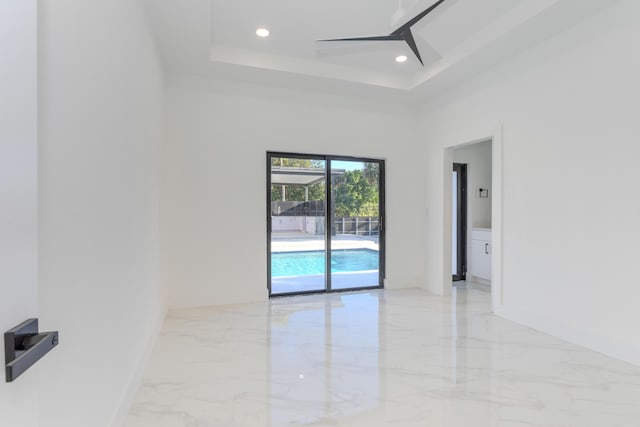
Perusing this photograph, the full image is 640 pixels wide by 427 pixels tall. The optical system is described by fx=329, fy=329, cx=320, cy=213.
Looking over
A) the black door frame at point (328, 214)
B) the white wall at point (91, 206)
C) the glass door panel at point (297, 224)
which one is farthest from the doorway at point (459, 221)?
the white wall at point (91, 206)

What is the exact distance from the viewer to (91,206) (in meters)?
1.50

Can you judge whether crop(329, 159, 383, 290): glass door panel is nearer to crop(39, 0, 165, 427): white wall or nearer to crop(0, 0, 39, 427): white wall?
crop(39, 0, 165, 427): white wall

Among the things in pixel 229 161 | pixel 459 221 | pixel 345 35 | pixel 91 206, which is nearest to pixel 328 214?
pixel 229 161

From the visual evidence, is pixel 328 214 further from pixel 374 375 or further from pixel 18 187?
pixel 18 187

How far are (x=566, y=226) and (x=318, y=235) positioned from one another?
9.66 feet

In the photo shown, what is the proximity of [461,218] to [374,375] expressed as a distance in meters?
4.02

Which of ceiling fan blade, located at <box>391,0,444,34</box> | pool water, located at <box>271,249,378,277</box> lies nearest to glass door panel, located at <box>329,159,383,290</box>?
pool water, located at <box>271,249,378,277</box>

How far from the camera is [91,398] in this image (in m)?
1.49

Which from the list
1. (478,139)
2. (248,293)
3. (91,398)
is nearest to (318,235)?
(248,293)

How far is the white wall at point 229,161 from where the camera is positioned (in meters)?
4.07

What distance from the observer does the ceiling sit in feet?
9.64

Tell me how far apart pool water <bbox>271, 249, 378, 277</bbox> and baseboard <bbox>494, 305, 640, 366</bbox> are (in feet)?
6.32

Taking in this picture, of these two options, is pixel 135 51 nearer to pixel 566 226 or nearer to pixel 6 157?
pixel 6 157

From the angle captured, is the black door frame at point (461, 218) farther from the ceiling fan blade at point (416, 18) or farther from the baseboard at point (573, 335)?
the ceiling fan blade at point (416, 18)
